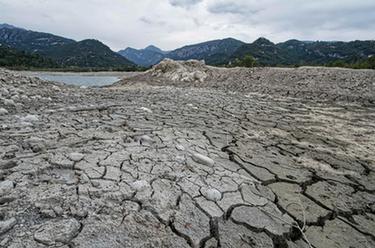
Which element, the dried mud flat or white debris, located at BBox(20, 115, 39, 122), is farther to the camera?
white debris, located at BBox(20, 115, 39, 122)

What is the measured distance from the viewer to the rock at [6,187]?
5.05 ft

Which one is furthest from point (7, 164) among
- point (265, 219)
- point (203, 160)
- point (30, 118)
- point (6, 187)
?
point (265, 219)

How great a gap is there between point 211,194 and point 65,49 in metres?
142

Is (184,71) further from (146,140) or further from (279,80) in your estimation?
(146,140)

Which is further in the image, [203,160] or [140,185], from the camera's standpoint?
[203,160]

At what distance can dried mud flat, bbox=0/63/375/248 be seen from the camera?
144 cm

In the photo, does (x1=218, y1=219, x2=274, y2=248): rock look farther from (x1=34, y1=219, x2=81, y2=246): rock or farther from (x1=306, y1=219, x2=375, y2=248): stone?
(x1=34, y1=219, x2=81, y2=246): rock

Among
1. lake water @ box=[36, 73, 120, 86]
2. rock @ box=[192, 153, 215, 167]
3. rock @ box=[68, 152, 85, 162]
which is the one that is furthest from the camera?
lake water @ box=[36, 73, 120, 86]

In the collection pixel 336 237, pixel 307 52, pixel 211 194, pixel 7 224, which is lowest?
pixel 336 237

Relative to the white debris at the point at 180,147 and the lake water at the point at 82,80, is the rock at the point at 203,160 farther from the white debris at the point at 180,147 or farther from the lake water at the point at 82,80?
the lake water at the point at 82,80

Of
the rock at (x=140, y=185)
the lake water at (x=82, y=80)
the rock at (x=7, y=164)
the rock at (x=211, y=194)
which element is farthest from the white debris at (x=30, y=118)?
the lake water at (x=82, y=80)

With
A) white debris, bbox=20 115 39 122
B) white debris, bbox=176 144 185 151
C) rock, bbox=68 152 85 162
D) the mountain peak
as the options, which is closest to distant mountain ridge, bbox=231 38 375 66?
the mountain peak

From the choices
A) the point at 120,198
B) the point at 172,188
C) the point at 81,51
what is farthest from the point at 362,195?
the point at 81,51

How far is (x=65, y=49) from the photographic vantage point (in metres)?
126
